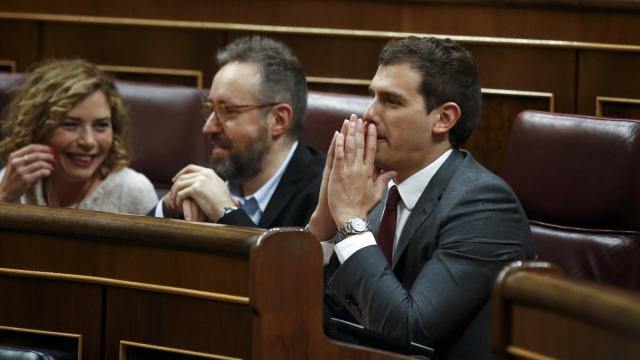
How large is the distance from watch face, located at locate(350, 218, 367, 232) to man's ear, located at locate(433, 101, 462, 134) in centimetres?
15

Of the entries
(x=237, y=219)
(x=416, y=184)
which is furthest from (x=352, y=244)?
(x=237, y=219)

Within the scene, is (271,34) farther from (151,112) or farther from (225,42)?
(151,112)

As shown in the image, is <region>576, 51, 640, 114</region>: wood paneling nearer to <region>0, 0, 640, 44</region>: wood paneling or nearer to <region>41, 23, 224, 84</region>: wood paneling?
<region>0, 0, 640, 44</region>: wood paneling

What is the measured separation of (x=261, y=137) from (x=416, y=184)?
47 centimetres

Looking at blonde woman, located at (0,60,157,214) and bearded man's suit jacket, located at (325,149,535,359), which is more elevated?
blonde woman, located at (0,60,157,214)

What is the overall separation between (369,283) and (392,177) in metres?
0.19

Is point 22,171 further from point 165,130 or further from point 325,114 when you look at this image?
point 325,114

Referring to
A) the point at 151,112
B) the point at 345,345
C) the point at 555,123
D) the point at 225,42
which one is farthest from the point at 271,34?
the point at 345,345

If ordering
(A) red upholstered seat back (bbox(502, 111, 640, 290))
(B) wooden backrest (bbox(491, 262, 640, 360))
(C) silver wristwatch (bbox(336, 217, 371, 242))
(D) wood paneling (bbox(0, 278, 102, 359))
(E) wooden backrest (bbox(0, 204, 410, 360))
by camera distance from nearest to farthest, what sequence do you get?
(B) wooden backrest (bbox(491, 262, 640, 360)) → (E) wooden backrest (bbox(0, 204, 410, 360)) → (D) wood paneling (bbox(0, 278, 102, 359)) → (C) silver wristwatch (bbox(336, 217, 371, 242)) → (A) red upholstered seat back (bbox(502, 111, 640, 290))

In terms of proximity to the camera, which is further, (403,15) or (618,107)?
(403,15)

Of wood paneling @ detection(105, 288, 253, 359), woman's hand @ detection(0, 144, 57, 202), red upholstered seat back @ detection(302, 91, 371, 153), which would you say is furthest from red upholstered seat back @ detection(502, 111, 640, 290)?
woman's hand @ detection(0, 144, 57, 202)

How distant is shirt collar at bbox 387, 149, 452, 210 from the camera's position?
1295 millimetres

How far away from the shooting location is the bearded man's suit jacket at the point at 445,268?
1.17 meters

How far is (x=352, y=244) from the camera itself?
1.23 metres
